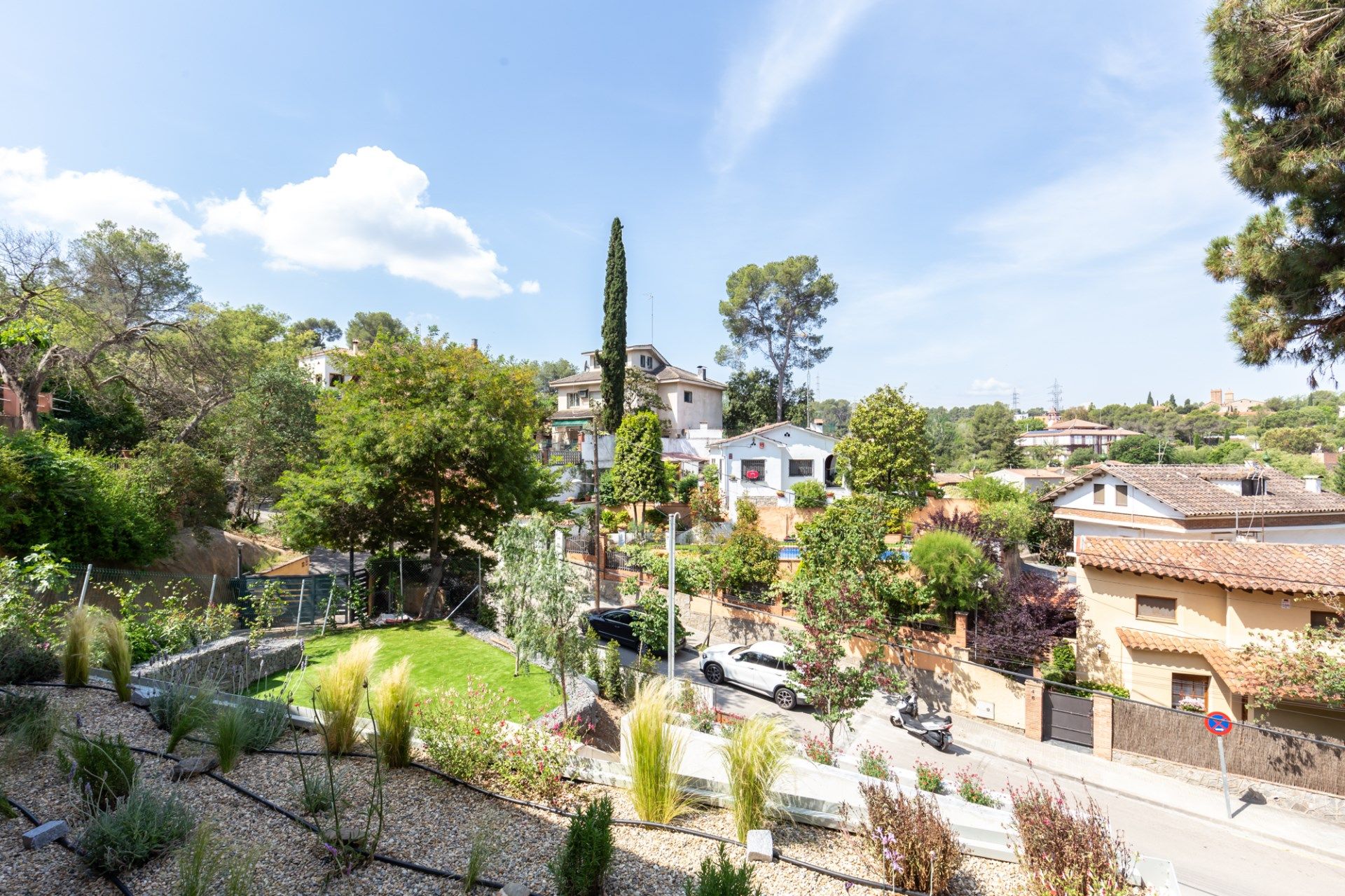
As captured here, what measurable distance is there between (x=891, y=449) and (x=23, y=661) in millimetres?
28076

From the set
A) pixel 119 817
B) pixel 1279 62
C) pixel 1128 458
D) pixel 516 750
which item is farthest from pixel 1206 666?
pixel 1128 458

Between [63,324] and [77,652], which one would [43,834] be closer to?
[77,652]

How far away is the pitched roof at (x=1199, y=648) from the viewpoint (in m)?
13.1

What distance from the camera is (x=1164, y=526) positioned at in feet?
72.9

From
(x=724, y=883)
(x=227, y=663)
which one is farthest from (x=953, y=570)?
(x=227, y=663)

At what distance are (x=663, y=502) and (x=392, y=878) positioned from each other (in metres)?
28.0

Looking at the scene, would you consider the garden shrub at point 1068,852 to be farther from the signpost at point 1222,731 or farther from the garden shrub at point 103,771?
the signpost at point 1222,731

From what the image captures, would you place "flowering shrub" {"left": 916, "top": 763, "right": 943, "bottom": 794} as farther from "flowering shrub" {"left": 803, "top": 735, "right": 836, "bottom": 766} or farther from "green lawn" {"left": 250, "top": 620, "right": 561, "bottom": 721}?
"green lawn" {"left": 250, "top": 620, "right": 561, "bottom": 721}

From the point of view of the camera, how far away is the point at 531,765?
18.6 feet

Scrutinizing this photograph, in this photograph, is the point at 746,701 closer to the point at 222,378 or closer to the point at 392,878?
the point at 392,878

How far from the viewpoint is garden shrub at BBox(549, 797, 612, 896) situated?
403 centimetres

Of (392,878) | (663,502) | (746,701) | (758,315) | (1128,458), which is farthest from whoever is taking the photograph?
(1128,458)

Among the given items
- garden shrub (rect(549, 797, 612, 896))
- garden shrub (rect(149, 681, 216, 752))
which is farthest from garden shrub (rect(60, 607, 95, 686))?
garden shrub (rect(549, 797, 612, 896))

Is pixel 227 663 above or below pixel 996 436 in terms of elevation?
below
